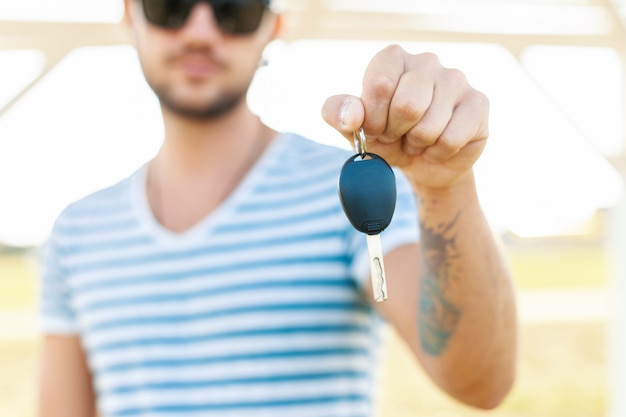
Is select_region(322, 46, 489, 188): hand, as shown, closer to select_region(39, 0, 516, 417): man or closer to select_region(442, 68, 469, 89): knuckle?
select_region(442, 68, 469, 89): knuckle

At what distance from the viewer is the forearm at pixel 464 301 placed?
3.56 ft

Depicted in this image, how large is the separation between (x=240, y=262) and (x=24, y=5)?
8.12 feet

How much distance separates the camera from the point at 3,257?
97.3 ft

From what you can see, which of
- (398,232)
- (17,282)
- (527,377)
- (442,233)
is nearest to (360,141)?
(442,233)

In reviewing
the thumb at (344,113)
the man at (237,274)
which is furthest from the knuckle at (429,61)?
the man at (237,274)

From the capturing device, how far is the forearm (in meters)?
1.08

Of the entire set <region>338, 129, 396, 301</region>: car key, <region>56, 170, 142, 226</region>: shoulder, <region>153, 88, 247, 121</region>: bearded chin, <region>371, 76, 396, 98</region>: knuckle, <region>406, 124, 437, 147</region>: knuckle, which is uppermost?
<region>371, 76, 396, 98</region>: knuckle

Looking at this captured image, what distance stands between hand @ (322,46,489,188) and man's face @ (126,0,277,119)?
87 centimetres

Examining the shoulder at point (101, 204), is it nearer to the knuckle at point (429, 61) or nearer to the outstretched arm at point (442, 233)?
the outstretched arm at point (442, 233)

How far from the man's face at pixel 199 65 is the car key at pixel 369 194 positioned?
3.21ft

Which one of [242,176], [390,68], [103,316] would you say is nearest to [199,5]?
[242,176]

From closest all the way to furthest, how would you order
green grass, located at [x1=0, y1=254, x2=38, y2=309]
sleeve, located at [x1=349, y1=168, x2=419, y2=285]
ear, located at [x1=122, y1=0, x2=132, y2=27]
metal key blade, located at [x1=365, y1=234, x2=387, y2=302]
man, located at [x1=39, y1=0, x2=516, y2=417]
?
metal key blade, located at [x1=365, y1=234, x2=387, y2=302] → man, located at [x1=39, y1=0, x2=516, y2=417] → sleeve, located at [x1=349, y1=168, x2=419, y2=285] → ear, located at [x1=122, y1=0, x2=132, y2=27] → green grass, located at [x1=0, y1=254, x2=38, y2=309]

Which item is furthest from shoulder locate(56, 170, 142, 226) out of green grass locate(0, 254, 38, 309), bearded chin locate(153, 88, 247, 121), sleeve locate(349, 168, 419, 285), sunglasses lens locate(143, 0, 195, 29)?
green grass locate(0, 254, 38, 309)

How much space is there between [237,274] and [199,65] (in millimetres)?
460
